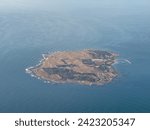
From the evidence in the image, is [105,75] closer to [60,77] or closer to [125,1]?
[60,77]

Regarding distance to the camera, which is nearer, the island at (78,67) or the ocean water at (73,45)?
the ocean water at (73,45)

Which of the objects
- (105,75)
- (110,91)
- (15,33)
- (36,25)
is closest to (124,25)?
(36,25)

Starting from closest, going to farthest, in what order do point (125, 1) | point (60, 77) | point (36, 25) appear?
point (60, 77) → point (36, 25) → point (125, 1)

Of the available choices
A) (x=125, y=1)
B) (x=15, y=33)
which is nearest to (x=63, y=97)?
(x=15, y=33)

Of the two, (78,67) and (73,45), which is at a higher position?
(73,45)

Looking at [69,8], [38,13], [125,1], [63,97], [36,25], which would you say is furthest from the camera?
[125,1]

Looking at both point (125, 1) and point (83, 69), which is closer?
point (83, 69)
